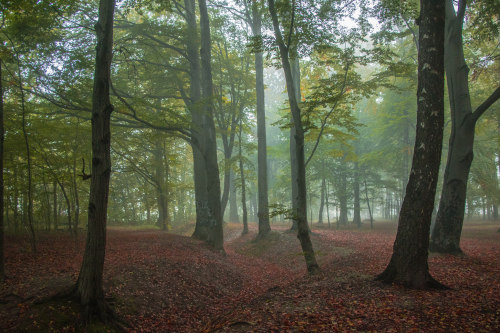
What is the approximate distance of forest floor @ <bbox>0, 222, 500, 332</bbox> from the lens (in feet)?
15.2

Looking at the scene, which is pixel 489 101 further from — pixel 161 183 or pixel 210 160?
pixel 161 183

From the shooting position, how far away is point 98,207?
208 inches

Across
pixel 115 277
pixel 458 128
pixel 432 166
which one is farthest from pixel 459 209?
pixel 115 277

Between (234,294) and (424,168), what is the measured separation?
5.99 m

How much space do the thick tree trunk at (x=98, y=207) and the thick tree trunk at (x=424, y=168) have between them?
5.69 meters

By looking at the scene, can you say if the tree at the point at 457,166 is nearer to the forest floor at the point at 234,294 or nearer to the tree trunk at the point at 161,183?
the forest floor at the point at 234,294

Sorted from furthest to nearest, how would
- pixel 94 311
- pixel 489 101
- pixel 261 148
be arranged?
pixel 261 148 < pixel 489 101 < pixel 94 311

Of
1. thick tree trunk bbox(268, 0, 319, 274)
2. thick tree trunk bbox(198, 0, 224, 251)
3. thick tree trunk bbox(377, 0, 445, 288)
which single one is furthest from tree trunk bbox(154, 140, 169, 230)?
thick tree trunk bbox(377, 0, 445, 288)

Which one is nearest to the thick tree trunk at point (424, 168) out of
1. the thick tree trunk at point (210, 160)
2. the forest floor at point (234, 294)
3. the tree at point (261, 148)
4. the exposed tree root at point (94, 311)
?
the forest floor at point (234, 294)

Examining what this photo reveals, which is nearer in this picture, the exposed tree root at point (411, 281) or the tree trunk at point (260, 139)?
the exposed tree root at point (411, 281)

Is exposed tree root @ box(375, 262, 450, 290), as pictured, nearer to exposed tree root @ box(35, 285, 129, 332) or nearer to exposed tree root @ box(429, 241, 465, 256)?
exposed tree root @ box(429, 241, 465, 256)

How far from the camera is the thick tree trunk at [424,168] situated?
589 centimetres

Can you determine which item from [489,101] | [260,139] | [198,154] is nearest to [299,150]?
[489,101]

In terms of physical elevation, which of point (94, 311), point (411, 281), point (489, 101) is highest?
point (489, 101)
